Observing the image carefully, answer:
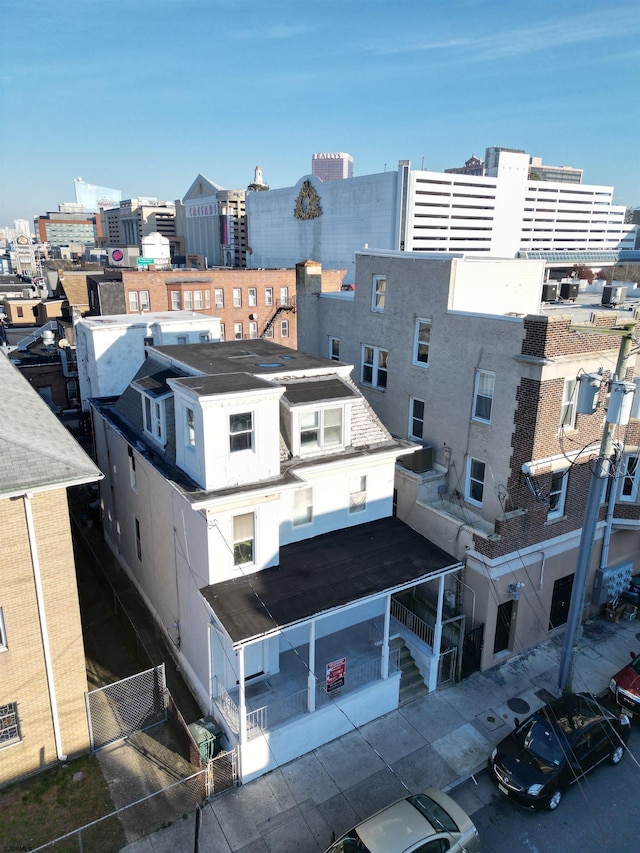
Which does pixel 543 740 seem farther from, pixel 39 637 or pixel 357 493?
pixel 39 637

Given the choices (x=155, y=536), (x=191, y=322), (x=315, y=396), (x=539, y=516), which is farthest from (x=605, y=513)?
(x=191, y=322)

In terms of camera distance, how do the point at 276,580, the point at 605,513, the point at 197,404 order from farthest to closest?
1. the point at 605,513
2. the point at 276,580
3. the point at 197,404

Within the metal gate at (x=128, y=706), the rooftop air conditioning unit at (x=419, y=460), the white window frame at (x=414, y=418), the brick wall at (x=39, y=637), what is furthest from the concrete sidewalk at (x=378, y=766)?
the white window frame at (x=414, y=418)

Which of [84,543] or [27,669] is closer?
[27,669]

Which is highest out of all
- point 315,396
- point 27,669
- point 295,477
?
point 315,396

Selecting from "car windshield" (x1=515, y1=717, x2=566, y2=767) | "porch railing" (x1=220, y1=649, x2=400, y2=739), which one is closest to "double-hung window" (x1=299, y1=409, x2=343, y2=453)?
"porch railing" (x1=220, y1=649, x2=400, y2=739)

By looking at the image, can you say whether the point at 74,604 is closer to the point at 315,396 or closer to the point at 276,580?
the point at 276,580

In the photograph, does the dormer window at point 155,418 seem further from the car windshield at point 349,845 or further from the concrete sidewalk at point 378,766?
the car windshield at point 349,845

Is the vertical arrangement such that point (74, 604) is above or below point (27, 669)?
above
